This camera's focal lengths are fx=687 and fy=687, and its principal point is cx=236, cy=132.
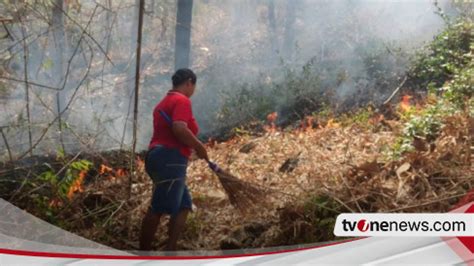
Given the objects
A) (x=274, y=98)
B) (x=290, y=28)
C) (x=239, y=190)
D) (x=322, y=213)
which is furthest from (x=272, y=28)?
(x=322, y=213)

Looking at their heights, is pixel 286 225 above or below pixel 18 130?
below

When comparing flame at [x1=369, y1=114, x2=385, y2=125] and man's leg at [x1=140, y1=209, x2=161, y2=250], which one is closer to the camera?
man's leg at [x1=140, y1=209, x2=161, y2=250]

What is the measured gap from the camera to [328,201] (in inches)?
109

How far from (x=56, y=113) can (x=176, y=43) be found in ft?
1.76

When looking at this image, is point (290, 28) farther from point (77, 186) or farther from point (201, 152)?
point (77, 186)

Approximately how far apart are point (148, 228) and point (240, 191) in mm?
395

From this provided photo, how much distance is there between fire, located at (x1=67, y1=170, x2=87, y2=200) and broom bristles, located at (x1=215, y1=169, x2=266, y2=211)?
52cm

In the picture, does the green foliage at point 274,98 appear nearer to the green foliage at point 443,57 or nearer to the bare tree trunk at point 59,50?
the green foliage at point 443,57

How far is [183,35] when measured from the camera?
8.82ft

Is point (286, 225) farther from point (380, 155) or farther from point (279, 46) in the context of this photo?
point (279, 46)

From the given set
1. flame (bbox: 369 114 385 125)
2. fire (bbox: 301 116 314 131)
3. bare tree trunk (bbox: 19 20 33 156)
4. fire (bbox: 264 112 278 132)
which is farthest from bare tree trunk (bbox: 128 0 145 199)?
flame (bbox: 369 114 385 125)

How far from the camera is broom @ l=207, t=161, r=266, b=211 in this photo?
262 cm

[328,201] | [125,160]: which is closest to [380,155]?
[328,201]

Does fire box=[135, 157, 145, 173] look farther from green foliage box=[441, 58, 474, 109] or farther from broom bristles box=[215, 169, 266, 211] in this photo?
green foliage box=[441, 58, 474, 109]
